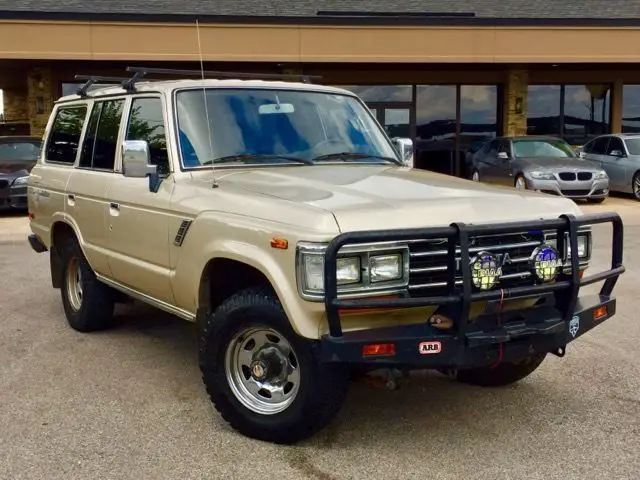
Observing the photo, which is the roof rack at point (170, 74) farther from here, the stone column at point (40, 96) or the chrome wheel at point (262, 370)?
the stone column at point (40, 96)

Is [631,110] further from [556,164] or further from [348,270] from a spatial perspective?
[348,270]

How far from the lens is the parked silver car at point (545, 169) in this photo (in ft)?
51.3

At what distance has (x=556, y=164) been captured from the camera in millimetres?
15914

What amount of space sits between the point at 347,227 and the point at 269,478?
126 centimetres

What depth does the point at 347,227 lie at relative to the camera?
Result: 3.41 metres

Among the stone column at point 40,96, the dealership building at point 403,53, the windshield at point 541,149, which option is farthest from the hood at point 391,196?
the stone column at point 40,96

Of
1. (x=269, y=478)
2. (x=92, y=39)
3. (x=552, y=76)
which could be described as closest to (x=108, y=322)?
(x=269, y=478)

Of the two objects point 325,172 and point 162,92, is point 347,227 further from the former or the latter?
point 162,92

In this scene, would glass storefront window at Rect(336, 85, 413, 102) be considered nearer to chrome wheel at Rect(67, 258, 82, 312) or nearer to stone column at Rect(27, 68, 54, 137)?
stone column at Rect(27, 68, 54, 137)

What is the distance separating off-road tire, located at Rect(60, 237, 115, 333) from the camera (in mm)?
5992

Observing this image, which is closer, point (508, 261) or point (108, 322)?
point (508, 261)

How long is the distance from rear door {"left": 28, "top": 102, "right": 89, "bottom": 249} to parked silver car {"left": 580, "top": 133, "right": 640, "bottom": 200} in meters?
14.0

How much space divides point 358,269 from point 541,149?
1472 centimetres

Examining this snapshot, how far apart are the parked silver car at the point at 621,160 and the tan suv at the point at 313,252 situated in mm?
13355
